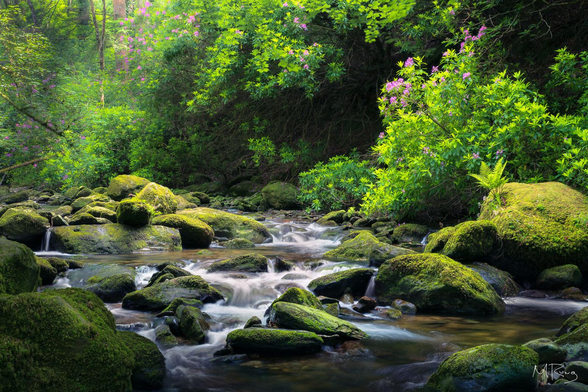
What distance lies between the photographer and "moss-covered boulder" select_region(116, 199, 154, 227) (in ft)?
28.2

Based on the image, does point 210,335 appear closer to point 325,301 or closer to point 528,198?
point 325,301

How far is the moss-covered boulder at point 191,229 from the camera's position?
29.6 ft

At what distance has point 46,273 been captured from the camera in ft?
19.5

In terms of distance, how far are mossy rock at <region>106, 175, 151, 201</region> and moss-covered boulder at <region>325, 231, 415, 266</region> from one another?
21.4 feet

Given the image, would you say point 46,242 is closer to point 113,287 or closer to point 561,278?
point 113,287

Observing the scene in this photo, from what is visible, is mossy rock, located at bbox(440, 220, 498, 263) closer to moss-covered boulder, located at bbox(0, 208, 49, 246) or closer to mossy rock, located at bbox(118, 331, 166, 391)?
mossy rock, located at bbox(118, 331, 166, 391)

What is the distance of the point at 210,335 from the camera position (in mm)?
4527

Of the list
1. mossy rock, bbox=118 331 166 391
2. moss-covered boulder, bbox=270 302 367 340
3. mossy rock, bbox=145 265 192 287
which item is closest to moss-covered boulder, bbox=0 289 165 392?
mossy rock, bbox=118 331 166 391

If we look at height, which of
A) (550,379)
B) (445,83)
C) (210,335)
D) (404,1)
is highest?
(404,1)

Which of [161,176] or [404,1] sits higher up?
[404,1]

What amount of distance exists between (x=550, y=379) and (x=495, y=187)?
4.10 meters

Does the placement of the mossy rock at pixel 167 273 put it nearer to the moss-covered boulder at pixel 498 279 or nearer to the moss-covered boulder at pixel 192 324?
the moss-covered boulder at pixel 192 324

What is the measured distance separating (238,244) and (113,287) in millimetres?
3678

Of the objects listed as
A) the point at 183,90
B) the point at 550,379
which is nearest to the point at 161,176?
the point at 183,90
